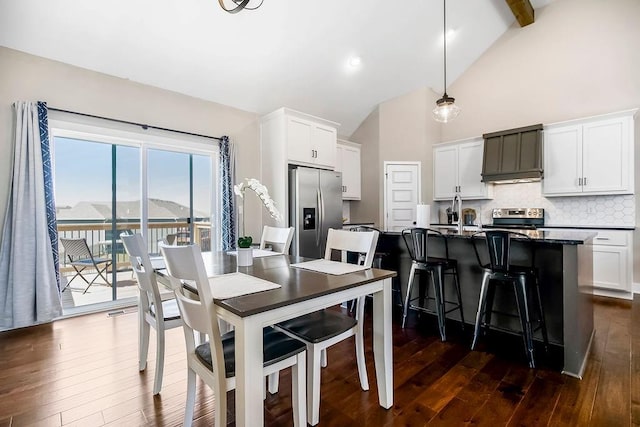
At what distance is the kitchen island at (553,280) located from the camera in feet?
6.88

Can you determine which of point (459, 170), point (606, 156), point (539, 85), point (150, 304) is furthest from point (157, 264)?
point (539, 85)

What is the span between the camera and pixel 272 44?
12.4 ft

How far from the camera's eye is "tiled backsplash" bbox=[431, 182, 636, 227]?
13.9 ft

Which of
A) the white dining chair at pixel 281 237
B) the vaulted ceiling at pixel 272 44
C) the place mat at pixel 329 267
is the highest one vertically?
the vaulted ceiling at pixel 272 44

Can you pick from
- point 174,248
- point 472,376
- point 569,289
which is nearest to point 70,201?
point 174,248

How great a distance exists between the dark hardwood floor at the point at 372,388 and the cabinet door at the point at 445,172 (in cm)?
325

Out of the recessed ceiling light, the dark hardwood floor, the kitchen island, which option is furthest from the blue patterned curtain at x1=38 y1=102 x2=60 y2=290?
the recessed ceiling light

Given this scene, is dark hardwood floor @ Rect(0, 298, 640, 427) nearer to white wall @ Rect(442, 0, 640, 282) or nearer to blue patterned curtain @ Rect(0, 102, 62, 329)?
blue patterned curtain @ Rect(0, 102, 62, 329)

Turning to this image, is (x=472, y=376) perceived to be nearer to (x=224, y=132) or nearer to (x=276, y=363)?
(x=276, y=363)

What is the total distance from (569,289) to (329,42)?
385 centimetres

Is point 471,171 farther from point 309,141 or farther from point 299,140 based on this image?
point 299,140

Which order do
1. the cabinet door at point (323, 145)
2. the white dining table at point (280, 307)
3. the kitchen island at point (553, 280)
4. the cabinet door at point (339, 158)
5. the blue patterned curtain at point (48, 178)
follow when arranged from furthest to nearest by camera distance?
the cabinet door at point (339, 158)
the cabinet door at point (323, 145)
the blue patterned curtain at point (48, 178)
the kitchen island at point (553, 280)
the white dining table at point (280, 307)

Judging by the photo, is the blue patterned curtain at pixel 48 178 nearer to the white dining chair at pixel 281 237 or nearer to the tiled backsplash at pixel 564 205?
the white dining chair at pixel 281 237

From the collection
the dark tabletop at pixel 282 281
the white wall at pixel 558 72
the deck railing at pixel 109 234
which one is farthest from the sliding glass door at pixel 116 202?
the white wall at pixel 558 72
